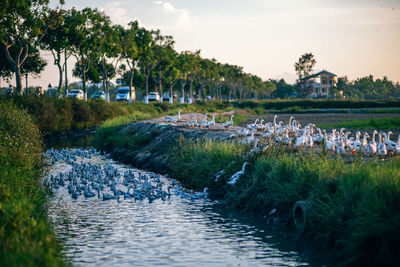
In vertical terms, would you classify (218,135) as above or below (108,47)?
below

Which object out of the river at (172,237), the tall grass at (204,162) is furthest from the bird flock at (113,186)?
the river at (172,237)

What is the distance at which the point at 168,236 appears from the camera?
39.7 feet

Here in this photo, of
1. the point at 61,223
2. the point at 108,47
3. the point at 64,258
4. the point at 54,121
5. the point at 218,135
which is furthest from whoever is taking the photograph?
the point at 108,47

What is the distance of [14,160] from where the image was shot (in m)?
15.6

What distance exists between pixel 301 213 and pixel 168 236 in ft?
11.4

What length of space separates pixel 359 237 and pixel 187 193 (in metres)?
9.25

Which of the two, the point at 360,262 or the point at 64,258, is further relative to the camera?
the point at 64,258

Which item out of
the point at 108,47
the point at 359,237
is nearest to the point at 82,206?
the point at 359,237

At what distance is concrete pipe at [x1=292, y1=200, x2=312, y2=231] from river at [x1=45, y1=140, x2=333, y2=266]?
34 cm

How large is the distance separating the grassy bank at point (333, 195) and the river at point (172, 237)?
580 mm

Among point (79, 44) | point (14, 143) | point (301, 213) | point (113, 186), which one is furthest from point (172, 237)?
point (79, 44)

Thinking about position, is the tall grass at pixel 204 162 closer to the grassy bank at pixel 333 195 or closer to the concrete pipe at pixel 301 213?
the grassy bank at pixel 333 195

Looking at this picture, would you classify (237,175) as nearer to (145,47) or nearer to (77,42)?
(77,42)

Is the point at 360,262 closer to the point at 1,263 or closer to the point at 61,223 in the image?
the point at 1,263
